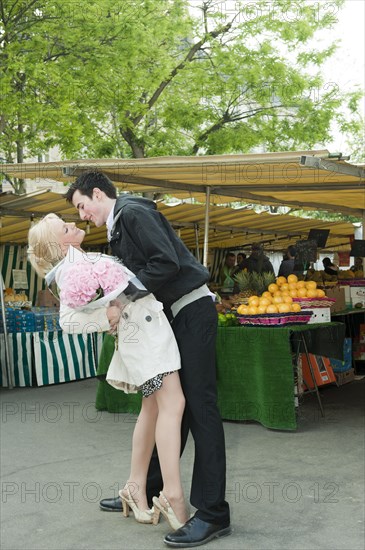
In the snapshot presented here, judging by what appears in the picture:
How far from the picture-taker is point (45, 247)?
371 centimetres

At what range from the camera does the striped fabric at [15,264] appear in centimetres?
1291

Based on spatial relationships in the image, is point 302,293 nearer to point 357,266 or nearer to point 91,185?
point 91,185

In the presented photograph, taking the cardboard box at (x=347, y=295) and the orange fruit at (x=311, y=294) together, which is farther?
the cardboard box at (x=347, y=295)

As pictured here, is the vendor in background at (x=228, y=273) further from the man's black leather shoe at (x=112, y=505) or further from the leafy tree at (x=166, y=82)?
the man's black leather shoe at (x=112, y=505)

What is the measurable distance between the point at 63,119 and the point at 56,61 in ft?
6.04

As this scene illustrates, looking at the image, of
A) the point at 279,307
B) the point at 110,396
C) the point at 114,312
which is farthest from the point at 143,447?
the point at 110,396

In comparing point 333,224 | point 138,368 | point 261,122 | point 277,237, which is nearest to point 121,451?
point 138,368

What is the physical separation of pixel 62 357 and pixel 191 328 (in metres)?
6.20

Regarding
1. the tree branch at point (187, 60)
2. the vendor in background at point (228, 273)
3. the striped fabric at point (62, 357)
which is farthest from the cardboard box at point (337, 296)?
the tree branch at point (187, 60)

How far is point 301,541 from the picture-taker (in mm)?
3756

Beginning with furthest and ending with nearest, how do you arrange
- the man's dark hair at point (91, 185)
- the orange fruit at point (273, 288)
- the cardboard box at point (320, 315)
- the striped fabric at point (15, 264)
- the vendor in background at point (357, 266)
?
the striped fabric at point (15, 264) < the vendor in background at point (357, 266) < the orange fruit at point (273, 288) < the cardboard box at point (320, 315) < the man's dark hair at point (91, 185)

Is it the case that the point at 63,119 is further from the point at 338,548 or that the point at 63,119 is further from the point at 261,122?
the point at 338,548

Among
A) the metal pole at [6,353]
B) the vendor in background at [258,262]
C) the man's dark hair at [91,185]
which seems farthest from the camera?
the vendor in background at [258,262]

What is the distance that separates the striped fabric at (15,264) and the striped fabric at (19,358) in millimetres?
3650
